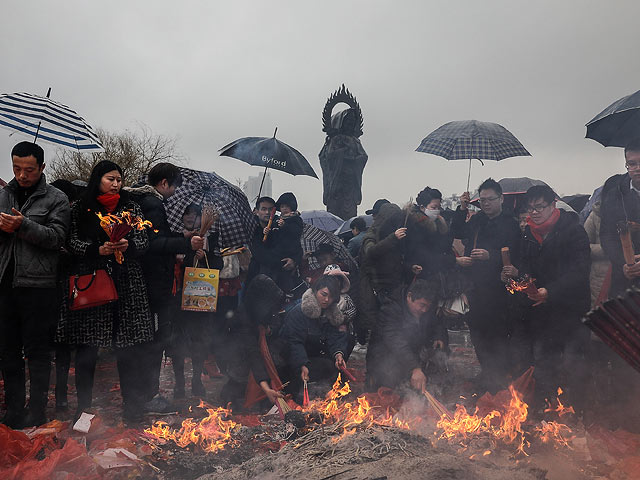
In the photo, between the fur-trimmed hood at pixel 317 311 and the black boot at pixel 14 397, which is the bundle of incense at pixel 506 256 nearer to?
the fur-trimmed hood at pixel 317 311

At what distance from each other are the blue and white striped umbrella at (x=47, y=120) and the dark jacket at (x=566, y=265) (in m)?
5.29

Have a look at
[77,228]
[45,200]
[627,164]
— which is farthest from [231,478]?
[627,164]

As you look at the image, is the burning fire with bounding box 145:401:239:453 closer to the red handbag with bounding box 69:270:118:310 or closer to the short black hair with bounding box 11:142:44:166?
the red handbag with bounding box 69:270:118:310

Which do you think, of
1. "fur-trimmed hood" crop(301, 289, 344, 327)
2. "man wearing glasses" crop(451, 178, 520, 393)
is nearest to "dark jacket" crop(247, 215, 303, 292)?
"fur-trimmed hood" crop(301, 289, 344, 327)

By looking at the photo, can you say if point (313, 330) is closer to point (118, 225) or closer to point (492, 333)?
point (492, 333)

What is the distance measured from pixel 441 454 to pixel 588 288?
113 inches

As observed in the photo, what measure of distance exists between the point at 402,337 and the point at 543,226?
199 centimetres

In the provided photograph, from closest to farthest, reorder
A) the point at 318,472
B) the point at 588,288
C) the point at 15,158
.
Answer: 1. the point at 318,472
2. the point at 15,158
3. the point at 588,288

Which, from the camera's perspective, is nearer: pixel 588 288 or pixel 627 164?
pixel 627 164

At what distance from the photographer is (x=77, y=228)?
420cm

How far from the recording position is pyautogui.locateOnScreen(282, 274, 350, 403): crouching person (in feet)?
17.5

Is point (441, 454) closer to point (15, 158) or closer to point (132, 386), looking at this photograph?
point (132, 386)

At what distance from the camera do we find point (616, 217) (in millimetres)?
4660

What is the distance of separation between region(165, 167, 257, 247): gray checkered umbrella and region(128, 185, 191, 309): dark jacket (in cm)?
62
